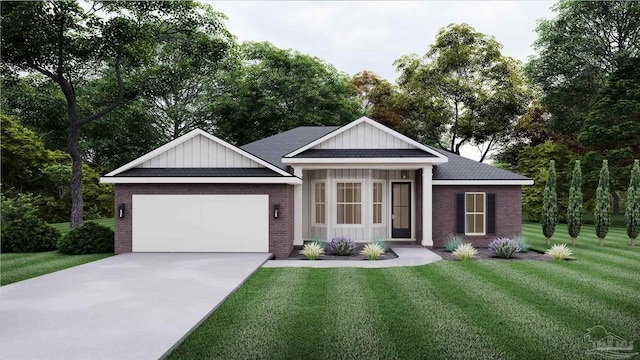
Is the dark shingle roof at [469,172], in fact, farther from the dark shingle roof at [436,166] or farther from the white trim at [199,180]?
the white trim at [199,180]

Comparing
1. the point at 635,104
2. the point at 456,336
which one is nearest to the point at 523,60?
the point at 635,104

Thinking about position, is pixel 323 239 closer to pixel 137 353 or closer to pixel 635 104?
pixel 137 353

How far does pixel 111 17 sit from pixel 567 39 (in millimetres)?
31973

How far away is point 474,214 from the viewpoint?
58.5 feet

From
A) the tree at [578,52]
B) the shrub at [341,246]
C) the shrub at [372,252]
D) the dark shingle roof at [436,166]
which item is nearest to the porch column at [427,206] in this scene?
the dark shingle roof at [436,166]

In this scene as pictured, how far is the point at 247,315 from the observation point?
294 inches

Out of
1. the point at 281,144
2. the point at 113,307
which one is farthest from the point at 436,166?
the point at 113,307

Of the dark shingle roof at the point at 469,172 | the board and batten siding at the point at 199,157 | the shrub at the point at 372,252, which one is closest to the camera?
the shrub at the point at 372,252

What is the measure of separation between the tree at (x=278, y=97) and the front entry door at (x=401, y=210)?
658 inches

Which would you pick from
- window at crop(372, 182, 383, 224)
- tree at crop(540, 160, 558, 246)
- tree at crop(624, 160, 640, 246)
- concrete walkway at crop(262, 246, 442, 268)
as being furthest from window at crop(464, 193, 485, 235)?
tree at crop(624, 160, 640, 246)

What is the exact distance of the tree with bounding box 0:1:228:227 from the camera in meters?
20.6

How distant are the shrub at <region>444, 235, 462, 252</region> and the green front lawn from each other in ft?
39.8

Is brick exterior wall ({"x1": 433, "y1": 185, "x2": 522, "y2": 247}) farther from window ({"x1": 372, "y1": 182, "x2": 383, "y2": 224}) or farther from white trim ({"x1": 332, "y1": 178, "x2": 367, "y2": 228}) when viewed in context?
white trim ({"x1": 332, "y1": 178, "x2": 367, "y2": 228})

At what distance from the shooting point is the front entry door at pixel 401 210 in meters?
18.4
